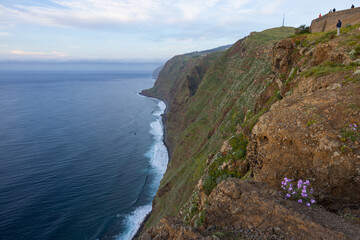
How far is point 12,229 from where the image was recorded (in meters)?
39.7

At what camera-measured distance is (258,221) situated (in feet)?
24.1

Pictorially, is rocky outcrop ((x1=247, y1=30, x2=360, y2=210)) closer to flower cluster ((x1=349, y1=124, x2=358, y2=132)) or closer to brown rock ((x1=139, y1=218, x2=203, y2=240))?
flower cluster ((x1=349, y1=124, x2=358, y2=132))

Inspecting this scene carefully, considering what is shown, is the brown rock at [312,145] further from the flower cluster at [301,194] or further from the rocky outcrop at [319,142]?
the flower cluster at [301,194]

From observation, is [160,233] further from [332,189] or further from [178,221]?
[332,189]

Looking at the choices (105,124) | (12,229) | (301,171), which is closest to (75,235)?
(12,229)

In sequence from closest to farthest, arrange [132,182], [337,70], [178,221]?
1. [178,221]
2. [337,70]
3. [132,182]

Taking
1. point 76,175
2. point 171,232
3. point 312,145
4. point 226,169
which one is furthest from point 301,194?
point 76,175

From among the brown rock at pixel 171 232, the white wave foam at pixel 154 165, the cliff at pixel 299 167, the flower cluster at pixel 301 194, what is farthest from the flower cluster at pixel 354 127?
the white wave foam at pixel 154 165

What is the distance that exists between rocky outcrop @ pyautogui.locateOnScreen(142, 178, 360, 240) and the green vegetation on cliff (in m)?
9.26

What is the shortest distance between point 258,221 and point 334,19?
30.9m

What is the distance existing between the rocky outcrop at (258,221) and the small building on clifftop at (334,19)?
85.6 feet

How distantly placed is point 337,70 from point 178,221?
14404 millimetres

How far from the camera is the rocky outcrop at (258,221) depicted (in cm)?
654

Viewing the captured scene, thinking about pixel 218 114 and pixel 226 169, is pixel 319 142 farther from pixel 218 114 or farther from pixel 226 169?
pixel 218 114
